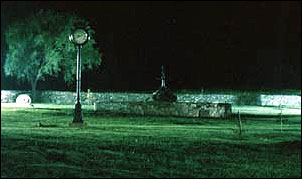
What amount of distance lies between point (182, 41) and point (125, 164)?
2025 inches

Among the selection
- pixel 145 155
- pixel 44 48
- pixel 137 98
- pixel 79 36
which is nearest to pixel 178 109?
pixel 79 36

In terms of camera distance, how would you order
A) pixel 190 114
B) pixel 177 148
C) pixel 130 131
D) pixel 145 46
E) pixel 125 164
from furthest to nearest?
pixel 145 46 < pixel 190 114 < pixel 130 131 < pixel 177 148 < pixel 125 164

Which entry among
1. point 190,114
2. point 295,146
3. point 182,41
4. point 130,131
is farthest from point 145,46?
point 295,146

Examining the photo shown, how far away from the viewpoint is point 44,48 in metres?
63.4

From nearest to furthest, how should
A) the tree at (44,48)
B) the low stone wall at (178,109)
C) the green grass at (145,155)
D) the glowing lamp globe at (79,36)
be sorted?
the green grass at (145,155)
the glowing lamp globe at (79,36)
the low stone wall at (178,109)
the tree at (44,48)

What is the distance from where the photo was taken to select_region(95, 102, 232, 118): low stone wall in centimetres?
3616

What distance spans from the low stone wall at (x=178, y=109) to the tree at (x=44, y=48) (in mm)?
24292

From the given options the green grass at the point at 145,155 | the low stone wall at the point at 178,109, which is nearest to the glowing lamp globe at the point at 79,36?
the green grass at the point at 145,155

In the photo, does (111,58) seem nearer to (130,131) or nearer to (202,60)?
(202,60)

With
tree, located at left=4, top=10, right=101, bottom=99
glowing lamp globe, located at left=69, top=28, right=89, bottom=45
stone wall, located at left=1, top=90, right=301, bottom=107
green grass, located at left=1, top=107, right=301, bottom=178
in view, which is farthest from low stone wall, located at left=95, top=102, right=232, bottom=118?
tree, located at left=4, top=10, right=101, bottom=99

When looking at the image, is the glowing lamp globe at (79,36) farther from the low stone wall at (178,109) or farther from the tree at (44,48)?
the tree at (44,48)

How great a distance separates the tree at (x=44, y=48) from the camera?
62406 mm

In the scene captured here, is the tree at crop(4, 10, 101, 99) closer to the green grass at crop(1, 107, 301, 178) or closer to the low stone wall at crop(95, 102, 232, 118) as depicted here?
the low stone wall at crop(95, 102, 232, 118)

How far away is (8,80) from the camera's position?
70.6 meters
